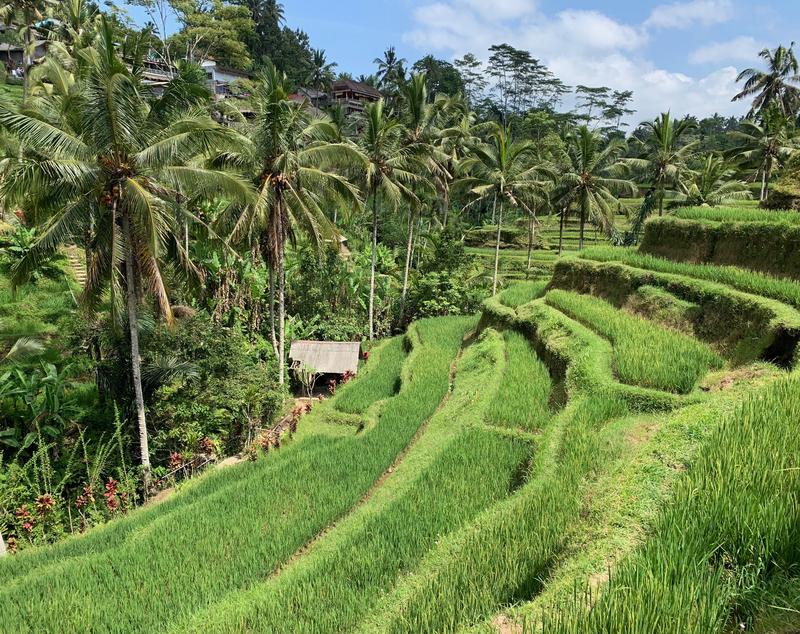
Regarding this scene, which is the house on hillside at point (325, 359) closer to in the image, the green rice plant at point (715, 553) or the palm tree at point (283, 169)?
the palm tree at point (283, 169)

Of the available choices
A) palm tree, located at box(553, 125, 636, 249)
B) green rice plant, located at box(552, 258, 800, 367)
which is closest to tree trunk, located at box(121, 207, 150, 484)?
→ green rice plant, located at box(552, 258, 800, 367)

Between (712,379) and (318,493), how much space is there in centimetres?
648

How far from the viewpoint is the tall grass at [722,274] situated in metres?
8.80

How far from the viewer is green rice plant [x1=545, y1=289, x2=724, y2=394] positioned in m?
8.06

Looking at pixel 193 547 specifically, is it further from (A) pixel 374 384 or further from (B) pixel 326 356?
(B) pixel 326 356

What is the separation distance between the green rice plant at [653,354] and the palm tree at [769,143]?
64.2 ft

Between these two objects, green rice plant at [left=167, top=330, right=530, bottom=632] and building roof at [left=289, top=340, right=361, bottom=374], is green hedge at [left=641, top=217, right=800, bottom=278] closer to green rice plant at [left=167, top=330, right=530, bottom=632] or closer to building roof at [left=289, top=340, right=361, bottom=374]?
green rice plant at [left=167, top=330, right=530, bottom=632]

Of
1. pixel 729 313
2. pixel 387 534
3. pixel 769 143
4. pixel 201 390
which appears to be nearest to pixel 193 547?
pixel 387 534

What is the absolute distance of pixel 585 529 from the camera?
179 inches

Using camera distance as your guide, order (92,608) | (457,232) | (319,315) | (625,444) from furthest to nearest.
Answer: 1. (457,232)
2. (319,315)
3. (625,444)
4. (92,608)

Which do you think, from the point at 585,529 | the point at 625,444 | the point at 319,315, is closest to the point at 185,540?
the point at 585,529

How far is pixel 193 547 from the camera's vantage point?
6824 mm

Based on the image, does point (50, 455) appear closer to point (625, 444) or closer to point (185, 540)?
point (185, 540)

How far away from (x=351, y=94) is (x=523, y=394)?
169ft
